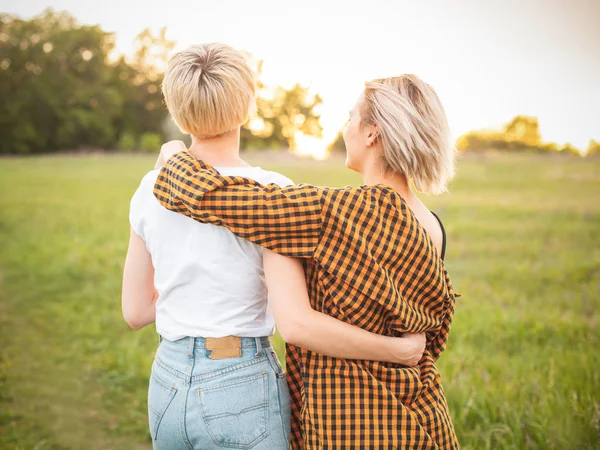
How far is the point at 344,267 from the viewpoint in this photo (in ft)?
5.13

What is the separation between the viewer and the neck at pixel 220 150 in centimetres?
171

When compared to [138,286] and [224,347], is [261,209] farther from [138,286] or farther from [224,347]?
[138,286]

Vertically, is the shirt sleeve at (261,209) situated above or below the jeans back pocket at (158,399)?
above

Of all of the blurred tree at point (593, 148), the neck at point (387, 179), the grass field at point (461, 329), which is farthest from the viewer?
the blurred tree at point (593, 148)

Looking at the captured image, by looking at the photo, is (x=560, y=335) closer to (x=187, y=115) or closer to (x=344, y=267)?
(x=344, y=267)

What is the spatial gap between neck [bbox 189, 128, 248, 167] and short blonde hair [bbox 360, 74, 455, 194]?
0.43 meters

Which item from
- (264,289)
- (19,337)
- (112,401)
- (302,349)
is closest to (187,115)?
(264,289)

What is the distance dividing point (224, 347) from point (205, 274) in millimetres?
215

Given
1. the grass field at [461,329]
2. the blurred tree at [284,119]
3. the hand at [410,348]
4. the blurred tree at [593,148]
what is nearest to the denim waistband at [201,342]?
the hand at [410,348]

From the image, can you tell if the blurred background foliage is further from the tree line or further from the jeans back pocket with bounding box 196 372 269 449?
the jeans back pocket with bounding box 196 372 269 449

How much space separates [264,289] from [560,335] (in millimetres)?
3831

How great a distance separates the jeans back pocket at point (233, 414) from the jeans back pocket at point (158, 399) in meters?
0.11

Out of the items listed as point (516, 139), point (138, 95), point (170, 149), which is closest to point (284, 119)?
point (138, 95)

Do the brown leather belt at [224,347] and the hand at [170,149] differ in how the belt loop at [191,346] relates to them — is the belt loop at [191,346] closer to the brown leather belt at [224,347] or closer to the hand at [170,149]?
the brown leather belt at [224,347]
